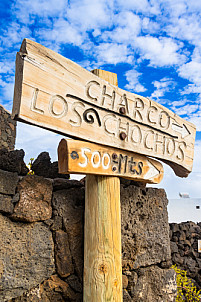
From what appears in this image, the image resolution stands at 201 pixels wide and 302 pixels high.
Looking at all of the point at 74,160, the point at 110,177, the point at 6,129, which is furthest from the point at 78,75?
the point at 6,129

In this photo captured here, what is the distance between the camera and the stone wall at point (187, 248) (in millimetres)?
4742

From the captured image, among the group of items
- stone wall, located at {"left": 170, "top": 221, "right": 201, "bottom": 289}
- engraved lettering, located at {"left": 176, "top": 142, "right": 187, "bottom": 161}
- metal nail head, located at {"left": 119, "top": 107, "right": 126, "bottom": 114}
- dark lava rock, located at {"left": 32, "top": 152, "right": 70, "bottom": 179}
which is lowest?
stone wall, located at {"left": 170, "top": 221, "right": 201, "bottom": 289}

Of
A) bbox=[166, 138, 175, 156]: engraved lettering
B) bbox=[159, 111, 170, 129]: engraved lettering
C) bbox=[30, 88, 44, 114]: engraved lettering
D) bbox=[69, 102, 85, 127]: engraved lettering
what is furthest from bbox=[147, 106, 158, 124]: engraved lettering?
bbox=[30, 88, 44, 114]: engraved lettering

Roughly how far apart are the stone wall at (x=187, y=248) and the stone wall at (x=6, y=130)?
10.1 ft

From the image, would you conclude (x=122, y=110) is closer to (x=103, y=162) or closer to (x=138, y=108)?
(x=138, y=108)

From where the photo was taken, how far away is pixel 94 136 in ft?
6.92

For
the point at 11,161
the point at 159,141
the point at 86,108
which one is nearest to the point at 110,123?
the point at 86,108

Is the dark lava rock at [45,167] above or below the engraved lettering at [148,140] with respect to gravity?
below

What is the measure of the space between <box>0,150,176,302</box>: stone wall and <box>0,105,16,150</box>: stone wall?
5.28ft

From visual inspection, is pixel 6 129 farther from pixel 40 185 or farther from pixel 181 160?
pixel 181 160

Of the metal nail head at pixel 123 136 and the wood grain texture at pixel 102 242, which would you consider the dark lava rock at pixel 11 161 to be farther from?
the metal nail head at pixel 123 136

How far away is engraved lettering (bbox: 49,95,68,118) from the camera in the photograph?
1856 mm

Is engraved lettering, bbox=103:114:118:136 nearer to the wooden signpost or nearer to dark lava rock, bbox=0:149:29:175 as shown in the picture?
the wooden signpost

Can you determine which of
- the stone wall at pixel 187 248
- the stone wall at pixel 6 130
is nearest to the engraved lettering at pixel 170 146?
the stone wall at pixel 6 130
